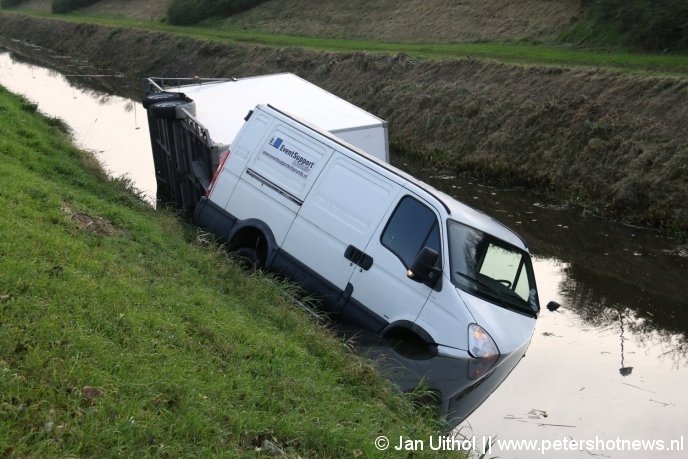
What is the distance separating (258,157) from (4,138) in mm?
5456

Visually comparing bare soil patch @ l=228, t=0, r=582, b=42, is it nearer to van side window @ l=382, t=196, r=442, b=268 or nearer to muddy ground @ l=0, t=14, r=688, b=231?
muddy ground @ l=0, t=14, r=688, b=231

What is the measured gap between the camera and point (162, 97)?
14.0 meters

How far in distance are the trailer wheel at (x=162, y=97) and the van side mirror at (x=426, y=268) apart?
695 cm

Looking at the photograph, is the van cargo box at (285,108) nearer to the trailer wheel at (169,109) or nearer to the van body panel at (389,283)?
the trailer wheel at (169,109)

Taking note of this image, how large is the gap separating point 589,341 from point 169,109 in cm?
756

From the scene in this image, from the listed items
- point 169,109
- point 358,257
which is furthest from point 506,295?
point 169,109

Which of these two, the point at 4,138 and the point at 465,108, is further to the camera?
the point at 465,108

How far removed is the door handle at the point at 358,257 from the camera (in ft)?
29.9

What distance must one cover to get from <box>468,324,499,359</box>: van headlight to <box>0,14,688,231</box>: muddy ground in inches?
336

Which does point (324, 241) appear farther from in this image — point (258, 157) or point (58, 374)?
point (58, 374)

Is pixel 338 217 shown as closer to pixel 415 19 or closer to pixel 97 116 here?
pixel 97 116

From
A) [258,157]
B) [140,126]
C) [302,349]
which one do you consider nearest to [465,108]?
[140,126]

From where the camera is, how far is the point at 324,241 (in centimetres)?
959

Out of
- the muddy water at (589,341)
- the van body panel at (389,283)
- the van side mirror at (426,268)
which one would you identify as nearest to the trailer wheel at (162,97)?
the muddy water at (589,341)
